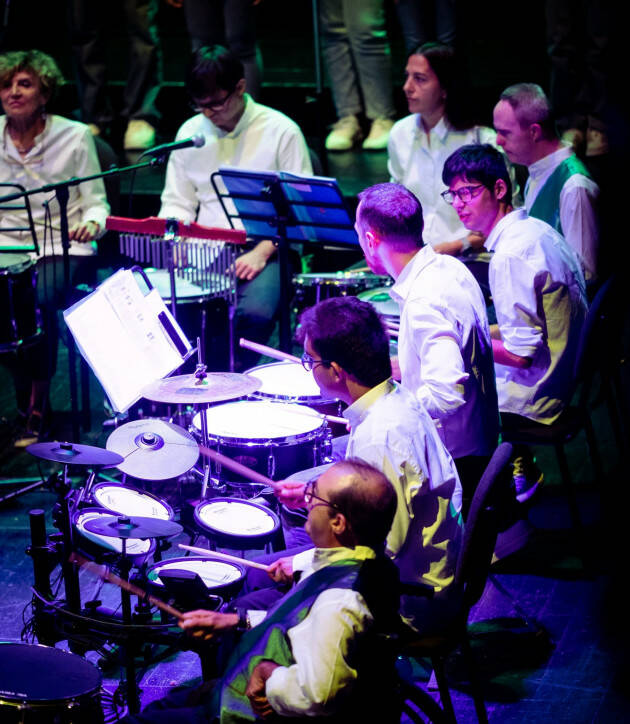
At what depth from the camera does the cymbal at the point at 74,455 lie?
122 inches

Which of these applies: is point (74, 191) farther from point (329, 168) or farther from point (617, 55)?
point (617, 55)

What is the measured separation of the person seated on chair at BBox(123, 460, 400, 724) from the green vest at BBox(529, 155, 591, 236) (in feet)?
8.87

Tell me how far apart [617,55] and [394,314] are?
122 inches

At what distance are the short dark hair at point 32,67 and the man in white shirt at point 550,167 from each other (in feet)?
7.80

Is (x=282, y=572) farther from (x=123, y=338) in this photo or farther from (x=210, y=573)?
(x=123, y=338)

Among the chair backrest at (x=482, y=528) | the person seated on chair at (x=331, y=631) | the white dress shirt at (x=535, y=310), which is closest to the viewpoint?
the person seated on chair at (x=331, y=631)

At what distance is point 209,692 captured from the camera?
103 inches

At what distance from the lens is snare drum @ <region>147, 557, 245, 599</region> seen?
121 inches

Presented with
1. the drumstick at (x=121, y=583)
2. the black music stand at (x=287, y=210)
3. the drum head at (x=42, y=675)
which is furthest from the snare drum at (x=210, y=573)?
the black music stand at (x=287, y=210)

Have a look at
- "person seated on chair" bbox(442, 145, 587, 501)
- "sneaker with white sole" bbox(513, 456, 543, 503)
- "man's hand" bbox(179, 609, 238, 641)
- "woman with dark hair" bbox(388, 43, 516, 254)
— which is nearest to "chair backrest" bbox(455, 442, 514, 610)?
"man's hand" bbox(179, 609, 238, 641)

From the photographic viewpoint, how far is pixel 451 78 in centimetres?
544

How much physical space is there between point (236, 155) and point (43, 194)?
107 centimetres

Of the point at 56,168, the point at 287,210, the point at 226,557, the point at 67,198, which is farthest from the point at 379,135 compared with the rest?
the point at 226,557

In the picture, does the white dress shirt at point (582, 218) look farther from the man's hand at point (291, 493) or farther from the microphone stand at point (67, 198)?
the man's hand at point (291, 493)
